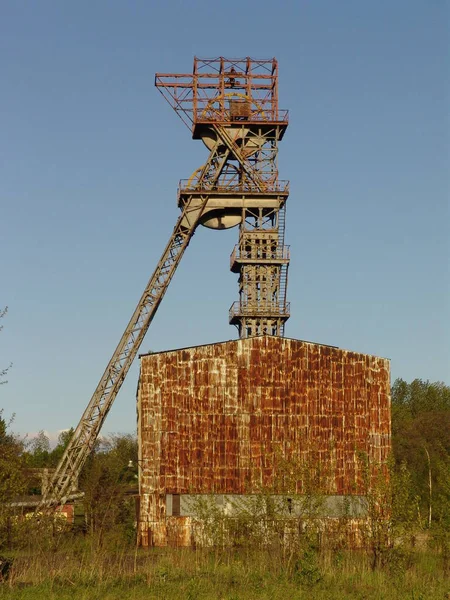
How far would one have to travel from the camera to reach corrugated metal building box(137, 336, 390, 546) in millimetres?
33562

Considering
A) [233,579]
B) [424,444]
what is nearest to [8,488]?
[233,579]

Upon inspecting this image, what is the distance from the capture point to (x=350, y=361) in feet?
115

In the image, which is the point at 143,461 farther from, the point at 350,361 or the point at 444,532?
the point at 444,532

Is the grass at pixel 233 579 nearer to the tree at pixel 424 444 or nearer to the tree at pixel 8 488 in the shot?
the tree at pixel 8 488

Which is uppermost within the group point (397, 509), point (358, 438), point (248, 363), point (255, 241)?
point (255, 241)

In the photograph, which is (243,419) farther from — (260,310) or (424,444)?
(424,444)

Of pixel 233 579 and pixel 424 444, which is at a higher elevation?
pixel 424 444

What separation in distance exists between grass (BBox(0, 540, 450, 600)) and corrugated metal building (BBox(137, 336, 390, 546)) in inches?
319

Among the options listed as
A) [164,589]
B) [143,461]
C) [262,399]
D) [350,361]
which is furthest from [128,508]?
[164,589]

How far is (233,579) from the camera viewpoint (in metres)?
21.7

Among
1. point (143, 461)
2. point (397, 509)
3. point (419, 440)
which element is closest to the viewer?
point (397, 509)

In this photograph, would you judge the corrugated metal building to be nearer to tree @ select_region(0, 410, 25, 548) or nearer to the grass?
the grass

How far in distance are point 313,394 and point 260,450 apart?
2.98 metres

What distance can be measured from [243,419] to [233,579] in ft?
41.7
